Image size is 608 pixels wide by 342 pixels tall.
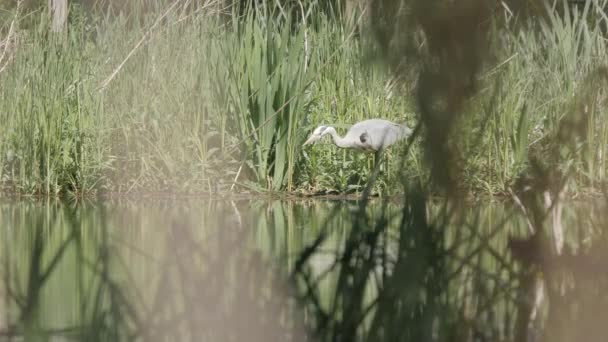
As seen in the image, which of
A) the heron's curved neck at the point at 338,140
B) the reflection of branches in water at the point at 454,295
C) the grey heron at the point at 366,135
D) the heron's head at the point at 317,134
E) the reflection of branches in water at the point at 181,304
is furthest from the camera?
the heron's head at the point at 317,134

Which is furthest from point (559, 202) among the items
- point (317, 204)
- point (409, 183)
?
point (317, 204)

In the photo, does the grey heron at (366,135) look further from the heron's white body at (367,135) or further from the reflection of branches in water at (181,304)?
the reflection of branches in water at (181,304)

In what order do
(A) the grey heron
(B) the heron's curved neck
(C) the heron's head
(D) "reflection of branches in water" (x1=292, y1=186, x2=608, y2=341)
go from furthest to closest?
(C) the heron's head
(B) the heron's curved neck
(A) the grey heron
(D) "reflection of branches in water" (x1=292, y1=186, x2=608, y2=341)

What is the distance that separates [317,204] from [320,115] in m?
1.02

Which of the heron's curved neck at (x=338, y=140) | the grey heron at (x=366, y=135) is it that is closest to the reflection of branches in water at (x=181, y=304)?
the grey heron at (x=366, y=135)

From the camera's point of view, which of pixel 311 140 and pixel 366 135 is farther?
pixel 311 140

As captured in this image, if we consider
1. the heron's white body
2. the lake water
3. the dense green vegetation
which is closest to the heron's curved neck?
the heron's white body

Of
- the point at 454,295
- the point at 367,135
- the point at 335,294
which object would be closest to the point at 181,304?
the point at 335,294

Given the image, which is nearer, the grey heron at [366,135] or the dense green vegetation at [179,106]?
the grey heron at [366,135]

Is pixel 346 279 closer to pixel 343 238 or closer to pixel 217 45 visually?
pixel 343 238

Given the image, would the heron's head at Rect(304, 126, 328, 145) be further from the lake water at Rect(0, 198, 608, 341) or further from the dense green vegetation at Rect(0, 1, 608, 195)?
the lake water at Rect(0, 198, 608, 341)

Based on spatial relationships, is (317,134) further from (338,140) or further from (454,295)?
(454,295)

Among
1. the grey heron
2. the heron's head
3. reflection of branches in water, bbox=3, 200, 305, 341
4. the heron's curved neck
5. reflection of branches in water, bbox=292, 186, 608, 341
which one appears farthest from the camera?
the heron's head

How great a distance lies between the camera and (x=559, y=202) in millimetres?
1191
